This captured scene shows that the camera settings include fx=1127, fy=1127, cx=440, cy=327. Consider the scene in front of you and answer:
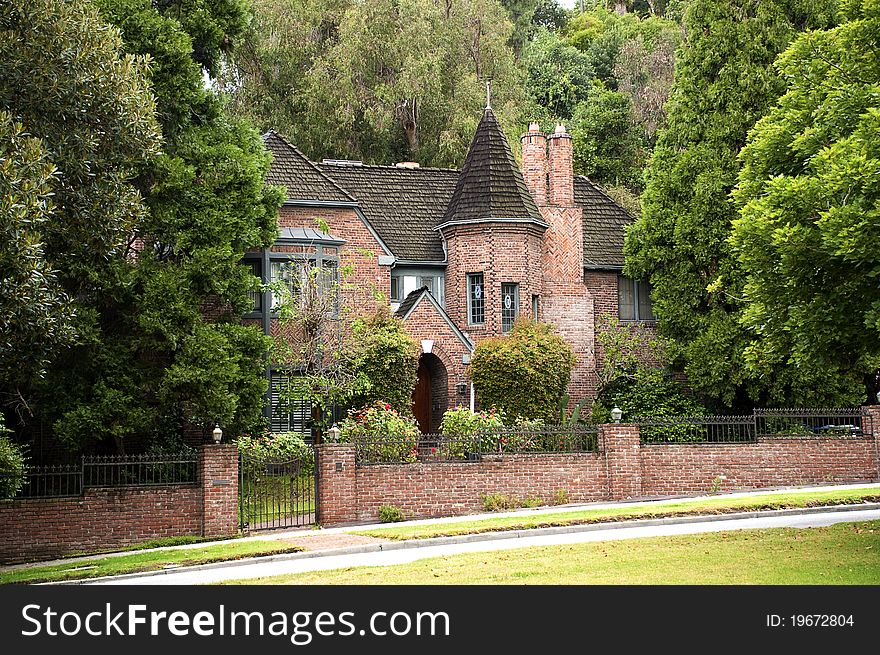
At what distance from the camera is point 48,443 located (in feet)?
90.8

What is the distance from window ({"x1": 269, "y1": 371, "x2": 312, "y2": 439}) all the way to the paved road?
39.0ft

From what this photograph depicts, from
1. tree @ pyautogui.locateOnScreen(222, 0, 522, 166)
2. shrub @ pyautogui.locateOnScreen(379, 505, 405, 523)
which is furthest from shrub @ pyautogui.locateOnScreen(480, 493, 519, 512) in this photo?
tree @ pyautogui.locateOnScreen(222, 0, 522, 166)

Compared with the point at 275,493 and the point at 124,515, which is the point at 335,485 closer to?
the point at 275,493

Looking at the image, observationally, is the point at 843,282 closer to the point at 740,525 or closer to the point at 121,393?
the point at 740,525

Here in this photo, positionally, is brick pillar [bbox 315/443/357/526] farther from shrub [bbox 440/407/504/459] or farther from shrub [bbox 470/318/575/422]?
shrub [bbox 470/318/575/422]

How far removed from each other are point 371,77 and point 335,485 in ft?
90.9

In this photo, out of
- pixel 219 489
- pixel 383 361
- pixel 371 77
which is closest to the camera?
pixel 219 489

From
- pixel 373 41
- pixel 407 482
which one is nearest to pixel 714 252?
pixel 407 482

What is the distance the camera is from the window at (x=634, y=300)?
37312mm

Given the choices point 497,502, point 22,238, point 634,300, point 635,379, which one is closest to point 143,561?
point 22,238

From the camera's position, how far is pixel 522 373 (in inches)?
1241

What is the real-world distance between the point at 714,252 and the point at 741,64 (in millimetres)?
5745

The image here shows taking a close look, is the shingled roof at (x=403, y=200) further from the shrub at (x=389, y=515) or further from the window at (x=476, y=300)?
the shrub at (x=389, y=515)

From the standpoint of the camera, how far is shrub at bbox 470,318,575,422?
31609 millimetres
